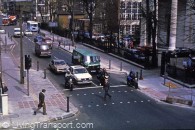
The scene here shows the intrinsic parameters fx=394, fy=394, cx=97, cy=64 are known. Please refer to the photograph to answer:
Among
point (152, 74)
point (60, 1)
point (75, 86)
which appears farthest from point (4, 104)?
point (60, 1)

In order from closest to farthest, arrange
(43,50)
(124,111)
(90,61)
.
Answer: (124,111)
(90,61)
(43,50)

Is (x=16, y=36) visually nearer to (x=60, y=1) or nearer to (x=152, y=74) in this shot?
(x=60, y=1)

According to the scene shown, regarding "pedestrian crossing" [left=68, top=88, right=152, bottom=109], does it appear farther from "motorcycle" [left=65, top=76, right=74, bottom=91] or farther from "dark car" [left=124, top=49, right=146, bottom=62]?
"dark car" [left=124, top=49, right=146, bottom=62]

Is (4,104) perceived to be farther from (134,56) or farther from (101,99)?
(134,56)

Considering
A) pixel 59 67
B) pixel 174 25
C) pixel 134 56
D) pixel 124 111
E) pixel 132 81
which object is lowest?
pixel 124 111

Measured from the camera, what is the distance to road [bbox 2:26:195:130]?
22.4 metres

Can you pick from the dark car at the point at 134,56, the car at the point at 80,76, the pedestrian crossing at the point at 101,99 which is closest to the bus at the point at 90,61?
the car at the point at 80,76

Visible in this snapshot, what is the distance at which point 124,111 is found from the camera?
25.5 meters

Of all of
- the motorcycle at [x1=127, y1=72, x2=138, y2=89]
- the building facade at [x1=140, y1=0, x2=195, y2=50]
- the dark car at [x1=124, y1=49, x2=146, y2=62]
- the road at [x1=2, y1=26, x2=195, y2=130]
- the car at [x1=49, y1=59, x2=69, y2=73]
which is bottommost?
the road at [x1=2, y1=26, x2=195, y2=130]

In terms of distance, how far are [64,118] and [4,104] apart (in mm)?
3708

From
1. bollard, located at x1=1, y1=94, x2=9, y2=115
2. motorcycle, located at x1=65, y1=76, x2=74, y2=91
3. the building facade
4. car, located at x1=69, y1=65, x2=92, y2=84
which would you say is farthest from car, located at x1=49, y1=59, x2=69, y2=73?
the building facade

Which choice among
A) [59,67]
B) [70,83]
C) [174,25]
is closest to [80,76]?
[70,83]

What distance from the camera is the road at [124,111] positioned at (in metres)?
22.4

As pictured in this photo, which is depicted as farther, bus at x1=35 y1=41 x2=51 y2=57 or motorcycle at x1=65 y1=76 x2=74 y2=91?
bus at x1=35 y1=41 x2=51 y2=57
